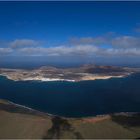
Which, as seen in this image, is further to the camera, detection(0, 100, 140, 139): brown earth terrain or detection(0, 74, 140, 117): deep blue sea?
detection(0, 74, 140, 117): deep blue sea

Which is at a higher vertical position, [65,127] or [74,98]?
[74,98]

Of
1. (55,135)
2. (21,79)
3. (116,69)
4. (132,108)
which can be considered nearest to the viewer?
(55,135)

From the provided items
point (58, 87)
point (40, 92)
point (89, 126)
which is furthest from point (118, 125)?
point (58, 87)

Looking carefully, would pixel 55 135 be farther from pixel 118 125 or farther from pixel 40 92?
pixel 40 92

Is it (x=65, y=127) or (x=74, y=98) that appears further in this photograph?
(x=74, y=98)

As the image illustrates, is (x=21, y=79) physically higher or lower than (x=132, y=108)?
higher

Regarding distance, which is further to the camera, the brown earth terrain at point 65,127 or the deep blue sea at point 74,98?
the deep blue sea at point 74,98

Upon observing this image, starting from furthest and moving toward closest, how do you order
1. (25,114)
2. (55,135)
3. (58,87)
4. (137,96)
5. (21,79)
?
→ (21,79) < (58,87) < (137,96) < (25,114) < (55,135)

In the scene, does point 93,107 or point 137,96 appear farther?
point 137,96
